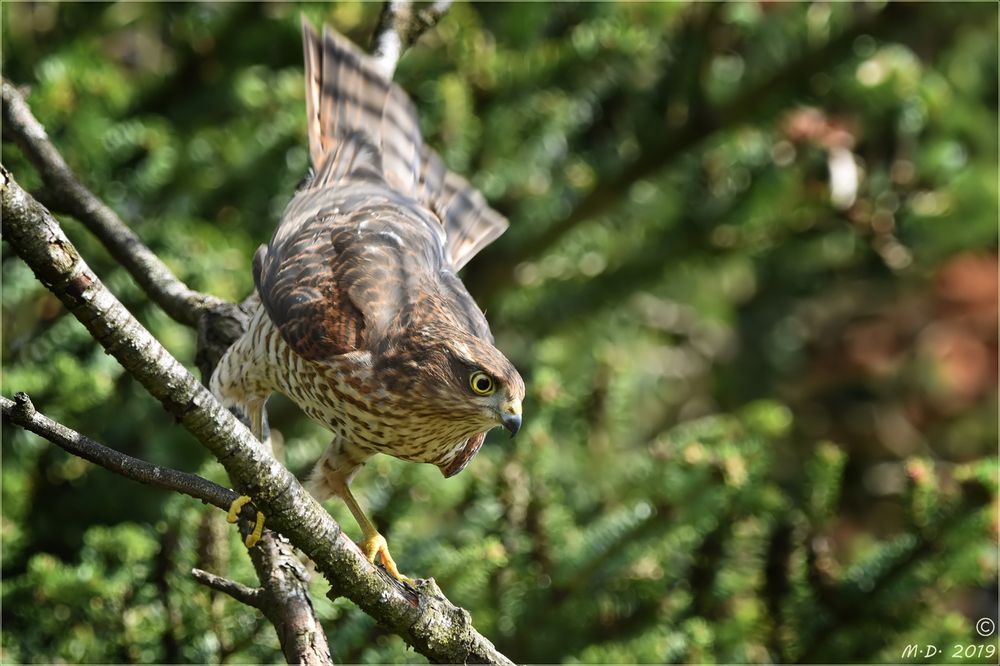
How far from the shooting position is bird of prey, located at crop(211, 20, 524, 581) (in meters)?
2.70

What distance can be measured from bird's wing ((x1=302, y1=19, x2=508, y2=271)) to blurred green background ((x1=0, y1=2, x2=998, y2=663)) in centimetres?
51

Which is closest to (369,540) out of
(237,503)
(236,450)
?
(237,503)

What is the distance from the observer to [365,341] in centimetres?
277

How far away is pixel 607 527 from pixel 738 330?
354 centimetres

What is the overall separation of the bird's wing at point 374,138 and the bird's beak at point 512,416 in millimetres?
914

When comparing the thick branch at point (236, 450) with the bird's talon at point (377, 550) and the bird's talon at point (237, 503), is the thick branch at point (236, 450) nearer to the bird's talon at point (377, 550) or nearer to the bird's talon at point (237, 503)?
the bird's talon at point (237, 503)

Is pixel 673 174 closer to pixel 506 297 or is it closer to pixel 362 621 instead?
pixel 506 297

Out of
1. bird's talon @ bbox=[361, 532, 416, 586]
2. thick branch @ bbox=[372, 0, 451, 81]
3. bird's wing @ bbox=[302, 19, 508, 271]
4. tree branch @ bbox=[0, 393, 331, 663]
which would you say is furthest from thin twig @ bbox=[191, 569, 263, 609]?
thick branch @ bbox=[372, 0, 451, 81]

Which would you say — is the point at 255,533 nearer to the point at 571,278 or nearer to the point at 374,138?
the point at 374,138

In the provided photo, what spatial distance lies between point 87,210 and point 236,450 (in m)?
1.33

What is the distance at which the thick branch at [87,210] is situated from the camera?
3113mm

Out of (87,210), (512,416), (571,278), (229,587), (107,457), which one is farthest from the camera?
(571,278)

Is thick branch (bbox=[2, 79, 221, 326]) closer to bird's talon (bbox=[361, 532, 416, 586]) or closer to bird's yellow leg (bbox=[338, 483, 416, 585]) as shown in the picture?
bird's yellow leg (bbox=[338, 483, 416, 585])

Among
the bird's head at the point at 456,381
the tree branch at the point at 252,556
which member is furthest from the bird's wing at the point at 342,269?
the tree branch at the point at 252,556
